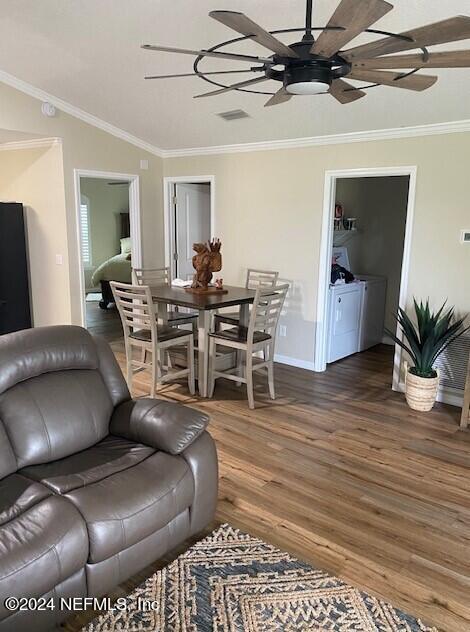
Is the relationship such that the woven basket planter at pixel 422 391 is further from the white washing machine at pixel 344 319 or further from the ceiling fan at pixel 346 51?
the ceiling fan at pixel 346 51

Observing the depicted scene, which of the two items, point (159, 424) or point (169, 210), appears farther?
point (169, 210)

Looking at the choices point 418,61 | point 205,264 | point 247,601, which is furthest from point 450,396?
point 418,61

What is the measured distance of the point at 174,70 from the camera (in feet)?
12.7

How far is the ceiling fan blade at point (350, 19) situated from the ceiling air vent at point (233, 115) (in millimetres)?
2838

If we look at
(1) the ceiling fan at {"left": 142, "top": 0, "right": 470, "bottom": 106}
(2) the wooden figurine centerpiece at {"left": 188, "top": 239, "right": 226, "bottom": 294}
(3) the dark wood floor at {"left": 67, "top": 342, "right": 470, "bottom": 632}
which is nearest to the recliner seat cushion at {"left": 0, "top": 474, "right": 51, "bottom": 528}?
(3) the dark wood floor at {"left": 67, "top": 342, "right": 470, "bottom": 632}

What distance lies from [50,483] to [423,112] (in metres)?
3.69

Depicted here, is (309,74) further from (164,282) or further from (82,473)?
(164,282)

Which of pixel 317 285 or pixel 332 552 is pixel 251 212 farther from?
pixel 332 552

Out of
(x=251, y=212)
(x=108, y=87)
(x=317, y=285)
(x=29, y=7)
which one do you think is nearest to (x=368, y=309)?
(x=317, y=285)

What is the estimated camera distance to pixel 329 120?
431cm

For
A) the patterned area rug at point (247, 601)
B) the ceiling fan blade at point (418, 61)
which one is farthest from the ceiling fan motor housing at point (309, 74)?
the patterned area rug at point (247, 601)

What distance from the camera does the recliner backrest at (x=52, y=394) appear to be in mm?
2248

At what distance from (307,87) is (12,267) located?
457cm

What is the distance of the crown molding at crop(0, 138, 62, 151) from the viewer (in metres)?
5.08
